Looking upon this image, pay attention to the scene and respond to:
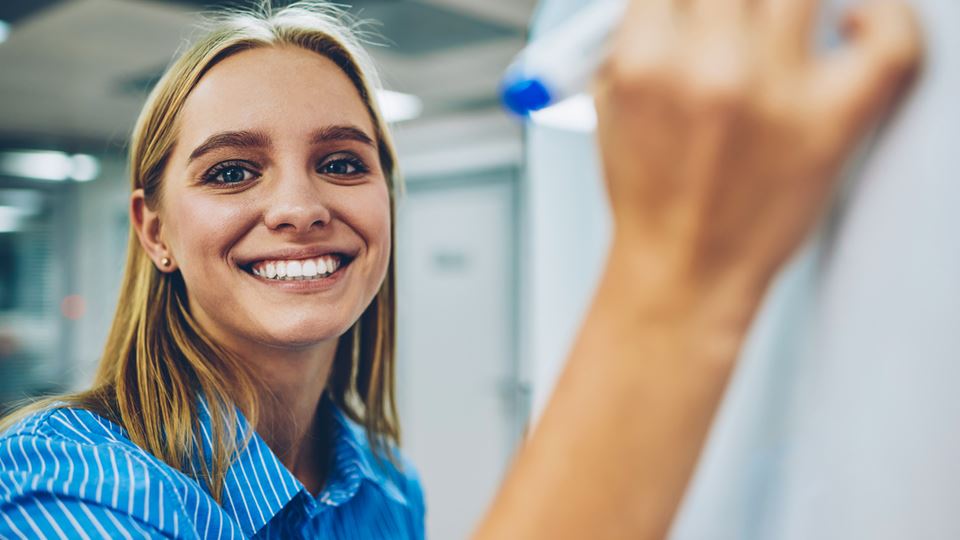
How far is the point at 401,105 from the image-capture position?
4078 millimetres

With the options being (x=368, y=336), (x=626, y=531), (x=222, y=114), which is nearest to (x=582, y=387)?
(x=626, y=531)

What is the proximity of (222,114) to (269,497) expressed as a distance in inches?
18.1

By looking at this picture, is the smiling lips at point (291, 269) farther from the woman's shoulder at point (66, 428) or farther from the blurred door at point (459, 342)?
the blurred door at point (459, 342)

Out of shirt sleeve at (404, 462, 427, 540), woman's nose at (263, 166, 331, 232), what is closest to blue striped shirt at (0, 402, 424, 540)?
shirt sleeve at (404, 462, 427, 540)

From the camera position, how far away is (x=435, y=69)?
3.46 meters

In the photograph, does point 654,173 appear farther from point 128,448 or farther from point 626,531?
point 128,448

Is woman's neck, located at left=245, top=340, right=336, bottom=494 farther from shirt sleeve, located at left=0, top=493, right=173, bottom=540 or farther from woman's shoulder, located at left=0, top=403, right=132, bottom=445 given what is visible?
shirt sleeve, located at left=0, top=493, right=173, bottom=540

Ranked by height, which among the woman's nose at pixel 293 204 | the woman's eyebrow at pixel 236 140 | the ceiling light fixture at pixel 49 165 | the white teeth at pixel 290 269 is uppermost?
the ceiling light fixture at pixel 49 165

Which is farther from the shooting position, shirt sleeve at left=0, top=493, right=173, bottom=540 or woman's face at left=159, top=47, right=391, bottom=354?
woman's face at left=159, top=47, right=391, bottom=354

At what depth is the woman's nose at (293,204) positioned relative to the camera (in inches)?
33.3

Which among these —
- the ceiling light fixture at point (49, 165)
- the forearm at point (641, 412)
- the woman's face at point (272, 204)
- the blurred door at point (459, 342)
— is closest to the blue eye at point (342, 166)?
the woman's face at point (272, 204)

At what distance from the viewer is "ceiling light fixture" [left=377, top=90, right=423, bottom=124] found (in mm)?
3867

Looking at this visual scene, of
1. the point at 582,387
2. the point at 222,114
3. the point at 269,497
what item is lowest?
the point at 269,497

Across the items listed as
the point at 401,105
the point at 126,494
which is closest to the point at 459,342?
the point at 401,105
